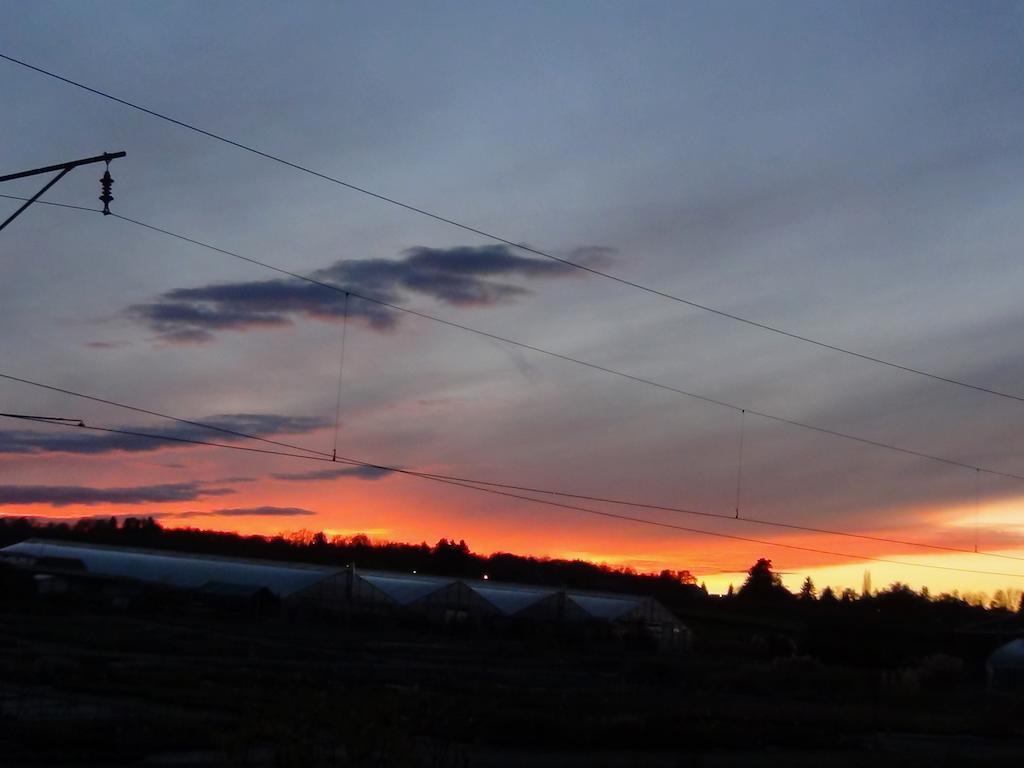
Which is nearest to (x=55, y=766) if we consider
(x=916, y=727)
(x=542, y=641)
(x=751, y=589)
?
(x=916, y=727)

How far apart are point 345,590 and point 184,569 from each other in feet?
34.7

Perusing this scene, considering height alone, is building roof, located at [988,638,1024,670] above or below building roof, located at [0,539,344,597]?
below

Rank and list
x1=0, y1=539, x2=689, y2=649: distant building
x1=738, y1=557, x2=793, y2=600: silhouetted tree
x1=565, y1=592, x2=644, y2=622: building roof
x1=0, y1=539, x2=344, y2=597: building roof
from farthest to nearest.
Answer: x1=738, y1=557, x2=793, y2=600: silhouetted tree < x1=565, y1=592, x2=644, y2=622: building roof < x1=0, y1=539, x2=344, y2=597: building roof < x1=0, y1=539, x2=689, y2=649: distant building

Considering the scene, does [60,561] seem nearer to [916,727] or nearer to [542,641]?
[542,641]

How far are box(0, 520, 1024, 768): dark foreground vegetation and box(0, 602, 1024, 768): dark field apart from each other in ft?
0.30

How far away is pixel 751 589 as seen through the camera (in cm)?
10019

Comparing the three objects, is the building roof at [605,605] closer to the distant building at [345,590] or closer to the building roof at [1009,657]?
the distant building at [345,590]

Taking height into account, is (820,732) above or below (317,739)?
below

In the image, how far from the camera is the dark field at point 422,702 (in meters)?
17.8

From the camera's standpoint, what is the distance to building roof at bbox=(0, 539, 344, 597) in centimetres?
6141

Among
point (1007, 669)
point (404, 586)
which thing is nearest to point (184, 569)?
point (404, 586)

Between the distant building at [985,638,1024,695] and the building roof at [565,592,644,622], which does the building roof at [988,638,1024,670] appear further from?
the building roof at [565,592,644,622]

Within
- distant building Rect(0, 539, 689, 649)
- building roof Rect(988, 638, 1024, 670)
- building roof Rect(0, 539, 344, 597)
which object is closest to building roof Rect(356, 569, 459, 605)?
distant building Rect(0, 539, 689, 649)

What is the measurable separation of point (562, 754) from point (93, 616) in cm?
3684
